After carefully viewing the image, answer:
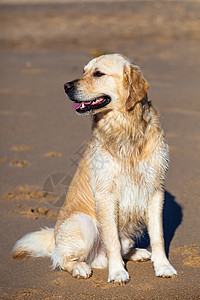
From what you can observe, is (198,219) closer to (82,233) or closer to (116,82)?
(82,233)

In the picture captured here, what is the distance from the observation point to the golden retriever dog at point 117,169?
4.16 m

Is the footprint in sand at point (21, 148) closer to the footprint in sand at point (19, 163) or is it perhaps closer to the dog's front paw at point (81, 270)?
the footprint in sand at point (19, 163)

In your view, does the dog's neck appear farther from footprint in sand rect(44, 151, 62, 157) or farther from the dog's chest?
footprint in sand rect(44, 151, 62, 157)

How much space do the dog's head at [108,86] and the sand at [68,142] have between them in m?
1.46

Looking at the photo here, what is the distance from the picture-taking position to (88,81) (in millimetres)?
4270

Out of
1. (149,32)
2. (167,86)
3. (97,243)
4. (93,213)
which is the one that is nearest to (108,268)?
(97,243)

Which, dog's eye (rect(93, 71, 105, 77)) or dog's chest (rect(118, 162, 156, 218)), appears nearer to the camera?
dog's chest (rect(118, 162, 156, 218))

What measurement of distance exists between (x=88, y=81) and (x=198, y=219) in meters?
2.17

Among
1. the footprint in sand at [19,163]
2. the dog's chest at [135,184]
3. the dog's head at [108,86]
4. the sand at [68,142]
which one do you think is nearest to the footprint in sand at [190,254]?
the sand at [68,142]

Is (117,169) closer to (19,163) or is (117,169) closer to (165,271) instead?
(165,271)

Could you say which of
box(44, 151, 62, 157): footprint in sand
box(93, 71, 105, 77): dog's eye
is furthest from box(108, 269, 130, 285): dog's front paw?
box(44, 151, 62, 157): footprint in sand

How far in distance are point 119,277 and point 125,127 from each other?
1251 millimetres

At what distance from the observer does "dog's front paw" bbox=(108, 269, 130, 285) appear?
405 cm

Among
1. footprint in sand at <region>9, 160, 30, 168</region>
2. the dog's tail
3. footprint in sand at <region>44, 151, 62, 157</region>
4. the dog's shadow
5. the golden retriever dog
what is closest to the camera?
the golden retriever dog
